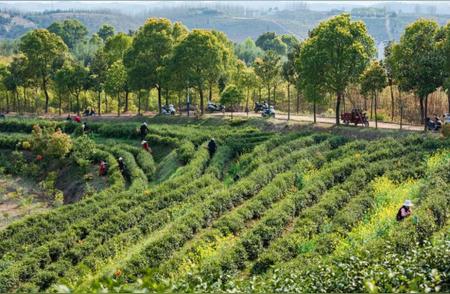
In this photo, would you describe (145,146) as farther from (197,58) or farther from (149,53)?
(149,53)

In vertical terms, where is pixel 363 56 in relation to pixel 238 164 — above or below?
above

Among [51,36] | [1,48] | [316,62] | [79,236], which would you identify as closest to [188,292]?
[79,236]

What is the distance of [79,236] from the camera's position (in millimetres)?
25078

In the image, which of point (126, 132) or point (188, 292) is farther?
point (126, 132)

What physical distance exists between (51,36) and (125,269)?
49.9 meters

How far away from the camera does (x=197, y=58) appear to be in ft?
165

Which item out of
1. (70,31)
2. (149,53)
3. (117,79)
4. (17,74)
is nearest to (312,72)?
(149,53)

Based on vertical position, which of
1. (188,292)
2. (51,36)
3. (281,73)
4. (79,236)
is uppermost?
(51,36)

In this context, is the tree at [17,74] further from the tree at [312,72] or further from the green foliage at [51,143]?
the tree at [312,72]

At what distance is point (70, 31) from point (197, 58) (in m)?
116

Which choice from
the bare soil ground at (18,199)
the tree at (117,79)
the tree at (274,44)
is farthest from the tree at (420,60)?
the tree at (274,44)

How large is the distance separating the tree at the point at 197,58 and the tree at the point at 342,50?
10873 millimetres

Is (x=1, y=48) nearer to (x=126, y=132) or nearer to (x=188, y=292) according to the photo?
(x=126, y=132)

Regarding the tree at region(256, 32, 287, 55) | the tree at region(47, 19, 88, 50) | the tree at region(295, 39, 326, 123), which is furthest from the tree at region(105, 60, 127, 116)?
the tree at region(47, 19, 88, 50)
